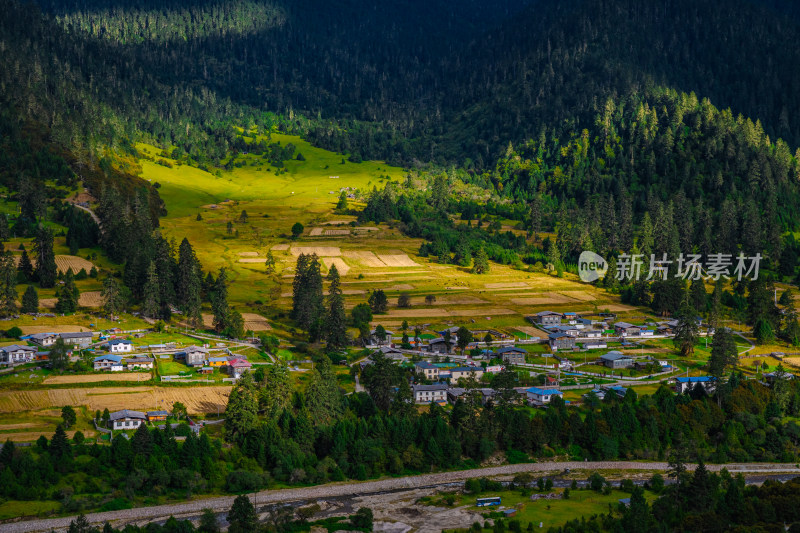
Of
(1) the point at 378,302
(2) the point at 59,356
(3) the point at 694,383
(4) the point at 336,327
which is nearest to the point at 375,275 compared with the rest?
(1) the point at 378,302

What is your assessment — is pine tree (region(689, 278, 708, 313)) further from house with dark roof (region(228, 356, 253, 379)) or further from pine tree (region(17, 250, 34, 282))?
pine tree (region(17, 250, 34, 282))

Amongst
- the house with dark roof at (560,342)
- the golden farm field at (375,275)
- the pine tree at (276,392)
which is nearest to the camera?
the pine tree at (276,392)

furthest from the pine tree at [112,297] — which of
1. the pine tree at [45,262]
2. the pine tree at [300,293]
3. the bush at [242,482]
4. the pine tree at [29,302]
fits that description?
the bush at [242,482]

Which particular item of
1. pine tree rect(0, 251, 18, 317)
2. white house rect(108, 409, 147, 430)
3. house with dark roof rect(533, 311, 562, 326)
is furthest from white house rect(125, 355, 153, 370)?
house with dark roof rect(533, 311, 562, 326)

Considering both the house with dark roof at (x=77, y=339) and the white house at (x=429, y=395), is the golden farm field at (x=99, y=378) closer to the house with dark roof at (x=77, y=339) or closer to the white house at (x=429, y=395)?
the house with dark roof at (x=77, y=339)

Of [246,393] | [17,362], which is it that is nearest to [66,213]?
[17,362]

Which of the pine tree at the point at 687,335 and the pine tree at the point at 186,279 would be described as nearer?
the pine tree at the point at 687,335
